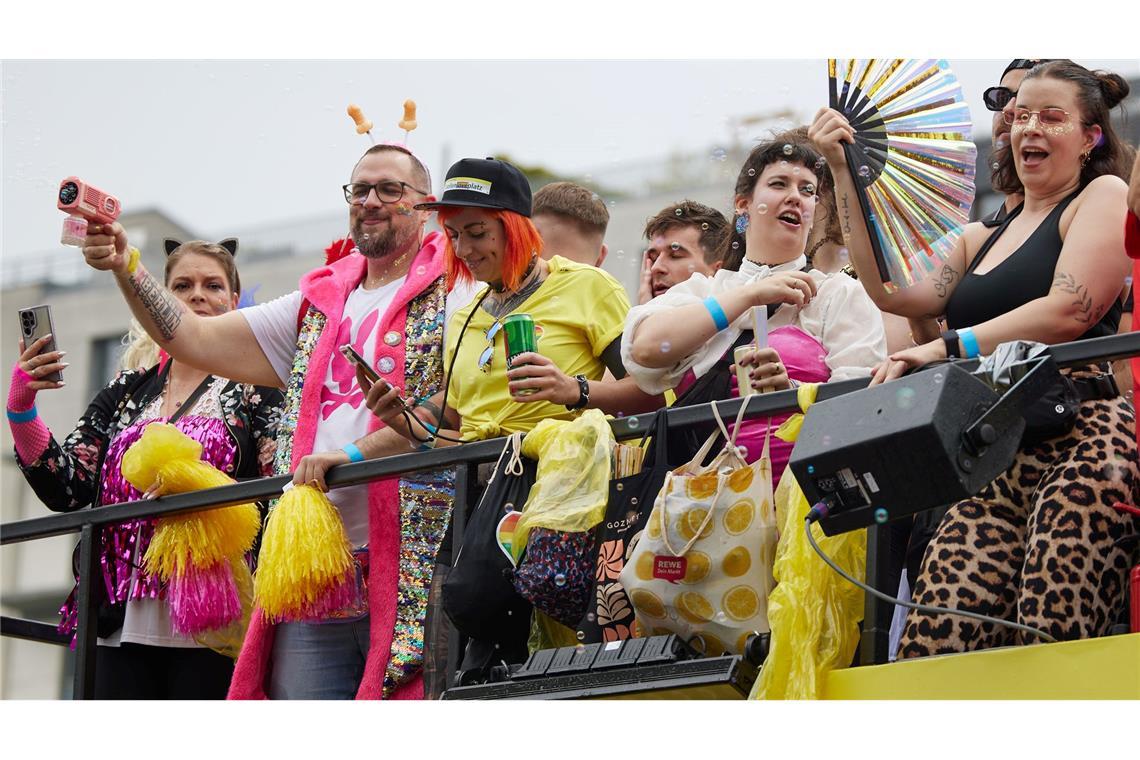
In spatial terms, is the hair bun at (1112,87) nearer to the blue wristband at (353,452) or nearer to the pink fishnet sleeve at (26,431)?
the blue wristband at (353,452)

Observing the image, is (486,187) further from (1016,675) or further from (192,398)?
(1016,675)

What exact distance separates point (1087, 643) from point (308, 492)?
232 cm

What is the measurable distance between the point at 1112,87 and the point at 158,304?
118 inches

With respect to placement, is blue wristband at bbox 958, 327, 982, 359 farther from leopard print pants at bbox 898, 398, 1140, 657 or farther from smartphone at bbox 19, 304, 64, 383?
smartphone at bbox 19, 304, 64, 383

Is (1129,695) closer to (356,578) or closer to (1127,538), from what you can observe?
(1127,538)

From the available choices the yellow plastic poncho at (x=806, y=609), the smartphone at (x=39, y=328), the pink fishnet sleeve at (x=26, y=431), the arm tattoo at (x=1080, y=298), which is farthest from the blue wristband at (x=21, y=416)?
the arm tattoo at (x=1080, y=298)

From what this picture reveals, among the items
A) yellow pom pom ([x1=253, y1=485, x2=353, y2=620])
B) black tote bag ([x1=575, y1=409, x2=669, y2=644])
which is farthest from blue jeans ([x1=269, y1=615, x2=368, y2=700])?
black tote bag ([x1=575, y1=409, x2=669, y2=644])

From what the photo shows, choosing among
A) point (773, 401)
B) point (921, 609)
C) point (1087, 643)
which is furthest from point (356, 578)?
point (1087, 643)

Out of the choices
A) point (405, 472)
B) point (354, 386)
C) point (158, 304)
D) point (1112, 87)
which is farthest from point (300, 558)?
point (1112, 87)

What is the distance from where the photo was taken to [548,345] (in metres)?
4.99

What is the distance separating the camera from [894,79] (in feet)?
14.7

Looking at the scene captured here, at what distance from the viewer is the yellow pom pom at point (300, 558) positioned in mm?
4902

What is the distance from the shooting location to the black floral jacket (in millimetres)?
5777

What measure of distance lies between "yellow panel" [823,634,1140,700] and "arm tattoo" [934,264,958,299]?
1.08 m
